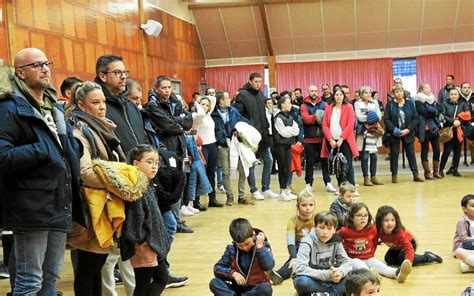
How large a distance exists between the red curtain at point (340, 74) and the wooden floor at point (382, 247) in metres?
4.78

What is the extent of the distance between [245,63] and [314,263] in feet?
32.2

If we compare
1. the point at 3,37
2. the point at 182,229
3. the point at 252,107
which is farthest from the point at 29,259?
the point at 252,107

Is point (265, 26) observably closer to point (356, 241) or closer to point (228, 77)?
point (228, 77)

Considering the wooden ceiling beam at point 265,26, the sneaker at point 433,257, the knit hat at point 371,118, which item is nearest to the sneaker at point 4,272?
the sneaker at point 433,257

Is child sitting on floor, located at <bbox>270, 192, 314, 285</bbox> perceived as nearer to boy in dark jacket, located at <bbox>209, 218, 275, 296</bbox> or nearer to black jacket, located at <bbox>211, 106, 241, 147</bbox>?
boy in dark jacket, located at <bbox>209, 218, 275, 296</bbox>

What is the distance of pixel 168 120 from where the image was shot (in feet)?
14.0

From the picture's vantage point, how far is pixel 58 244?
2225 mm

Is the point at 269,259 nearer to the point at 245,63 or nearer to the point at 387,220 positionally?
the point at 387,220

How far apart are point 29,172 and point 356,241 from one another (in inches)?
87.3

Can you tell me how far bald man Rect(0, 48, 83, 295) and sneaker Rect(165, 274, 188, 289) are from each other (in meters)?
1.18

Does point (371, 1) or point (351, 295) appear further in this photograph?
point (371, 1)

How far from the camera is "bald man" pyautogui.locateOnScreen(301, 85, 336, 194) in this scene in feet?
21.7

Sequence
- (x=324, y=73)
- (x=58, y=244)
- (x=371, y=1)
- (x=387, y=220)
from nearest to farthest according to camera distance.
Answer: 1. (x=58, y=244)
2. (x=387, y=220)
3. (x=371, y=1)
4. (x=324, y=73)

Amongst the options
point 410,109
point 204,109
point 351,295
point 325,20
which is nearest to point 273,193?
point 204,109
